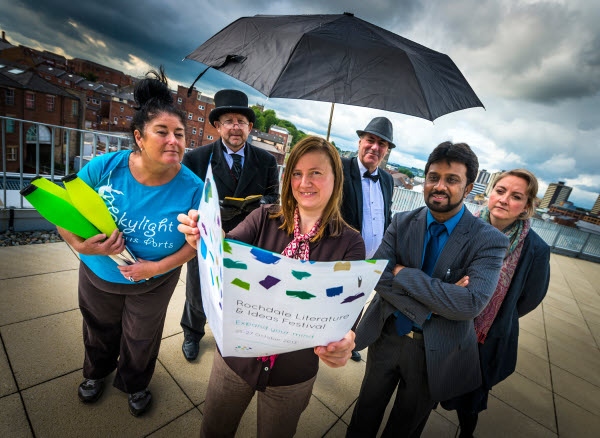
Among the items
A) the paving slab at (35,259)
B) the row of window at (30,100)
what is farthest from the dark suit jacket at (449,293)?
the row of window at (30,100)

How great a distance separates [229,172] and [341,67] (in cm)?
138

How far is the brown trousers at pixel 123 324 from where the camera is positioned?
1.64 meters

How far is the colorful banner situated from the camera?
0.70 metres

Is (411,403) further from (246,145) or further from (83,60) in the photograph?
(83,60)

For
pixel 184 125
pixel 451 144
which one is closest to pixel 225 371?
pixel 184 125

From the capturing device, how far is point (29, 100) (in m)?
29.0

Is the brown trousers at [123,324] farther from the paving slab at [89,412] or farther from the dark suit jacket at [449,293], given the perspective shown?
the dark suit jacket at [449,293]

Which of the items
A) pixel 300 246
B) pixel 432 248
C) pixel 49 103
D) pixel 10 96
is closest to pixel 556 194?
pixel 432 248

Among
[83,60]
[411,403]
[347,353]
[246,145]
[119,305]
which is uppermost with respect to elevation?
[83,60]

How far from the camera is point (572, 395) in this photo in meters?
3.08

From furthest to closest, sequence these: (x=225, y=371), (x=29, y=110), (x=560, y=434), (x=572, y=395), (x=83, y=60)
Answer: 1. (x=83, y=60)
2. (x=29, y=110)
3. (x=572, y=395)
4. (x=560, y=434)
5. (x=225, y=371)

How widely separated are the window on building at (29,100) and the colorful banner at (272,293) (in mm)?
42826

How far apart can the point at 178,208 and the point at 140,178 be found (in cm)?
27

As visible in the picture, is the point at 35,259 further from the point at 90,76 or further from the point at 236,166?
the point at 90,76
